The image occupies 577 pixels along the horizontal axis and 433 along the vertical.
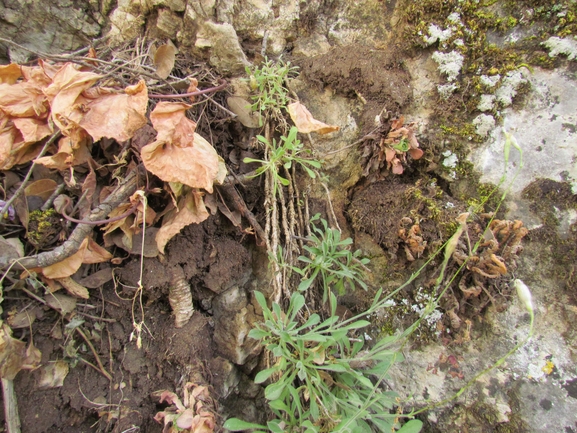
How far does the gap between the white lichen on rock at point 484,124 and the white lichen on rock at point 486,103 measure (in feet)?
0.13

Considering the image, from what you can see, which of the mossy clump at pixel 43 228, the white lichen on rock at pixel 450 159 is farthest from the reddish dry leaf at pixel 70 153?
the white lichen on rock at pixel 450 159

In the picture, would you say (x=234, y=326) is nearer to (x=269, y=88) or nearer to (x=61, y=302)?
(x=61, y=302)

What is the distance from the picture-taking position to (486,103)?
2.20 m

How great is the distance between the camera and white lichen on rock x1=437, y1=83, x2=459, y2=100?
229 cm

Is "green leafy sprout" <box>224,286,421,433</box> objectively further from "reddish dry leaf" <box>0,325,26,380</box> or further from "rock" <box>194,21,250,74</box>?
"rock" <box>194,21,250,74</box>

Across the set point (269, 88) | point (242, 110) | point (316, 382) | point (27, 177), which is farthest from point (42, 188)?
point (316, 382)

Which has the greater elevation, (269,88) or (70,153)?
(269,88)

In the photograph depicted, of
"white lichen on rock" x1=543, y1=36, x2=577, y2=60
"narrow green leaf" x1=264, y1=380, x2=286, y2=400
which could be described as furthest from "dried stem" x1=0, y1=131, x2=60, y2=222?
"white lichen on rock" x1=543, y1=36, x2=577, y2=60

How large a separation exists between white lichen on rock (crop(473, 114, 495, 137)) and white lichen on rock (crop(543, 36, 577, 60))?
470 mm

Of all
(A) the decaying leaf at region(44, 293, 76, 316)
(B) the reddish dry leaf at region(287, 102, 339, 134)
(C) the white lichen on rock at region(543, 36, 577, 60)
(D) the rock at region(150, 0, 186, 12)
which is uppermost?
(C) the white lichen on rock at region(543, 36, 577, 60)

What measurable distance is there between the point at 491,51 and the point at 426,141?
64 cm

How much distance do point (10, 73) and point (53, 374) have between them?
1.61 m

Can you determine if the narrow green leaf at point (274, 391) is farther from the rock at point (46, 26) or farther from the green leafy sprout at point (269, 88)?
the rock at point (46, 26)

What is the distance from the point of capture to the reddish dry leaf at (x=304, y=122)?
7.18 feet
